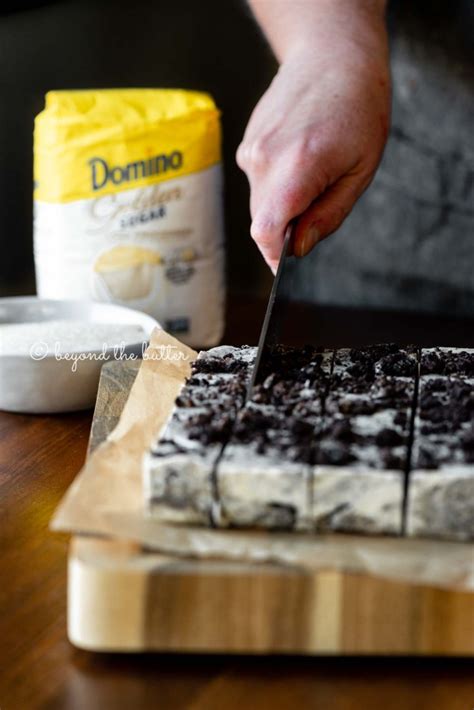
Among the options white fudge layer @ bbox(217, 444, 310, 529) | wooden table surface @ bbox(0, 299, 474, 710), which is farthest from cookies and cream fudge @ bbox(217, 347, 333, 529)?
wooden table surface @ bbox(0, 299, 474, 710)

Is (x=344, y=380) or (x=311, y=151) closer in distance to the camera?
(x=344, y=380)

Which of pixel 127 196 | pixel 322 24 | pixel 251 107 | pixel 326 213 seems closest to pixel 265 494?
pixel 326 213

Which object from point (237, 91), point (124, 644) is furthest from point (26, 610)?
point (237, 91)

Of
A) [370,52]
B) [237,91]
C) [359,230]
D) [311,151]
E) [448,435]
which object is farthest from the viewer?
[237,91]

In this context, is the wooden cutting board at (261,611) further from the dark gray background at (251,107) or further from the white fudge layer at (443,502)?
the dark gray background at (251,107)

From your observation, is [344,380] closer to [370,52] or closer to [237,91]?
[370,52]

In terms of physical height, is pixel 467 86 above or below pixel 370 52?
below

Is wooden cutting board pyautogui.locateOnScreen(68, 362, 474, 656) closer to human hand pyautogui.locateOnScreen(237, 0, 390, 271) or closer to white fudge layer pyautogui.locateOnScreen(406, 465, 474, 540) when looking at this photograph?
white fudge layer pyautogui.locateOnScreen(406, 465, 474, 540)
